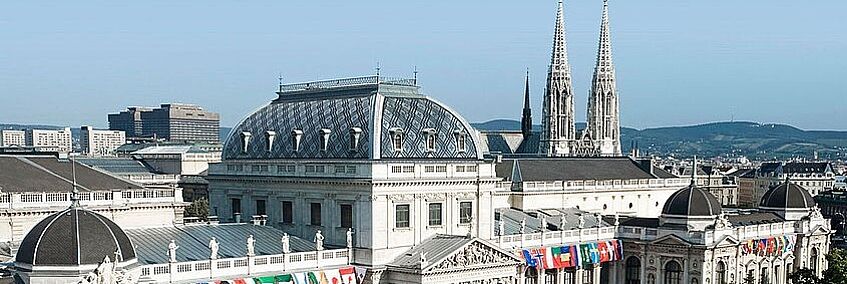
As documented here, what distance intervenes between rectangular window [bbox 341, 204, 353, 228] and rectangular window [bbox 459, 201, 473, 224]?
8263 millimetres

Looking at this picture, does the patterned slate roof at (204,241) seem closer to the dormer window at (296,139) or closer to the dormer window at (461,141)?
the dormer window at (296,139)

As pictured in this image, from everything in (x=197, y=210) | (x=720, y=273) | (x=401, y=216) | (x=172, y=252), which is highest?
(x=401, y=216)

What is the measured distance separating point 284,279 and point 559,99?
138113mm

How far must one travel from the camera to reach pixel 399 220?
6844 cm

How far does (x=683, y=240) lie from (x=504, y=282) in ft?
76.1

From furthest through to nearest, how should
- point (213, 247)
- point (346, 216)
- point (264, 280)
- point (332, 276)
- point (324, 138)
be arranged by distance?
point (324, 138) < point (346, 216) < point (332, 276) < point (264, 280) < point (213, 247)

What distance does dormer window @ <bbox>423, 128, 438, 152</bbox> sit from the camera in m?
70.0

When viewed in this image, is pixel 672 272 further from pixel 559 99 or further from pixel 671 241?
pixel 559 99

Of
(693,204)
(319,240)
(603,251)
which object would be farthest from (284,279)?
(693,204)

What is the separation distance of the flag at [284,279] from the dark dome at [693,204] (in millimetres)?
38594

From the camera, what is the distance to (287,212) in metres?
72.1

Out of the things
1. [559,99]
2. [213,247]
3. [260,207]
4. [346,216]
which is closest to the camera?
[213,247]

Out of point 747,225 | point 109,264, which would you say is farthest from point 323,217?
point 747,225

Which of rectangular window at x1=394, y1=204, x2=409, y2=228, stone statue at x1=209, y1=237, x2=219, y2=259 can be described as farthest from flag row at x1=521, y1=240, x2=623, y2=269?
stone statue at x1=209, y1=237, x2=219, y2=259
